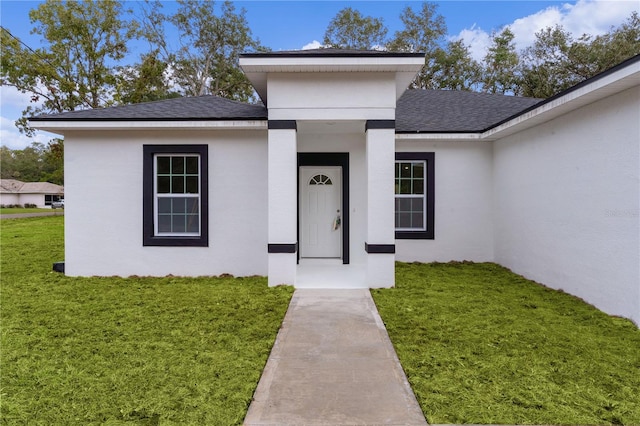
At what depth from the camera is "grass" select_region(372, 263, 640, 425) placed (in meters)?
2.98

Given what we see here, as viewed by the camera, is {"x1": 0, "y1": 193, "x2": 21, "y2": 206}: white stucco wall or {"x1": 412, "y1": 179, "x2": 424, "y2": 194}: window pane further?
{"x1": 0, "y1": 193, "x2": 21, "y2": 206}: white stucco wall

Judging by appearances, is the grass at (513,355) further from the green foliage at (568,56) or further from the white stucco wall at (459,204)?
the green foliage at (568,56)

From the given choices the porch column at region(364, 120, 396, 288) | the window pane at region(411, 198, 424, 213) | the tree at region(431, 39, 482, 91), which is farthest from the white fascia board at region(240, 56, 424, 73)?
the tree at region(431, 39, 482, 91)

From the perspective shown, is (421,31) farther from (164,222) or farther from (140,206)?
(140,206)

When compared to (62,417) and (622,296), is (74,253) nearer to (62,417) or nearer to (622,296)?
(62,417)

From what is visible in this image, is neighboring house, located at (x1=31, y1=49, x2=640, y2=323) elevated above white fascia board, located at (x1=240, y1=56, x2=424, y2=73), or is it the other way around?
white fascia board, located at (x1=240, y1=56, x2=424, y2=73)

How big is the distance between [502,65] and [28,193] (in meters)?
58.5

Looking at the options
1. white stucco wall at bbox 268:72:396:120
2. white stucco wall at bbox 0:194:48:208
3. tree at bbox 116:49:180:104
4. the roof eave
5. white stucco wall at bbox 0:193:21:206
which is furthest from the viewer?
white stucco wall at bbox 0:194:48:208

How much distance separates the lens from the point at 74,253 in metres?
7.99

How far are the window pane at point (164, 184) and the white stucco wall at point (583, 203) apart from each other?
7416 mm

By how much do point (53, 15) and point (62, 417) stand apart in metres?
29.7

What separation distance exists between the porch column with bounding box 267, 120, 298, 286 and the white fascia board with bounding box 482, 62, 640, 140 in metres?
4.24

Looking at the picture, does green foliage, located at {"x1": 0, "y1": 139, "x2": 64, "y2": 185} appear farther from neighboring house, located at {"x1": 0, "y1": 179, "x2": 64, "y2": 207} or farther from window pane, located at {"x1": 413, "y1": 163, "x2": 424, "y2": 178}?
window pane, located at {"x1": 413, "y1": 163, "x2": 424, "y2": 178}

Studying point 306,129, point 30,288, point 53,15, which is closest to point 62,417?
point 30,288
